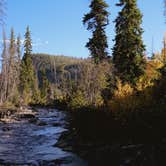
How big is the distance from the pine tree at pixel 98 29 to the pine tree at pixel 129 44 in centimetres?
379

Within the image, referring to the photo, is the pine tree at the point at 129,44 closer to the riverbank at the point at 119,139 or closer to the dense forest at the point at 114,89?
the dense forest at the point at 114,89

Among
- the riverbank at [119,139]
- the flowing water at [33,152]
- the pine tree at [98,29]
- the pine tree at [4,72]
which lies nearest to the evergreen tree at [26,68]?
the pine tree at [4,72]

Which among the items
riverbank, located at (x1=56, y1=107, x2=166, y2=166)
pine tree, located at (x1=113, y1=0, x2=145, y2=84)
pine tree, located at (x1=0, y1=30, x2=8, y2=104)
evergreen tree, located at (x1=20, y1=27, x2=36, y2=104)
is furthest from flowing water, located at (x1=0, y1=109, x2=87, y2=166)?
evergreen tree, located at (x1=20, y1=27, x2=36, y2=104)

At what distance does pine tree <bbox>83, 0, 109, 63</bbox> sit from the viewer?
44034 mm

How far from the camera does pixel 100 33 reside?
4419 cm

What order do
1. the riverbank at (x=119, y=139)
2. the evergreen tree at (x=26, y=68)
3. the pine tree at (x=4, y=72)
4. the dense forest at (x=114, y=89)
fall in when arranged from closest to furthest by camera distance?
the riverbank at (x=119, y=139)
the dense forest at (x=114, y=89)
the pine tree at (x=4, y=72)
the evergreen tree at (x=26, y=68)

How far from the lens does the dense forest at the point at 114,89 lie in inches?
576

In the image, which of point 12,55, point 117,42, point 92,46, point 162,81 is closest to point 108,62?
point 92,46

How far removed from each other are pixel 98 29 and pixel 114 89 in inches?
482

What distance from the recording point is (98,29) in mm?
44281

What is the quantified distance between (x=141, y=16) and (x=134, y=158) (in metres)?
29.6

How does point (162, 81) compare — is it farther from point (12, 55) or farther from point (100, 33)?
point (12, 55)

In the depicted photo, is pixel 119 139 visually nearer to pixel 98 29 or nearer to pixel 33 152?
pixel 33 152

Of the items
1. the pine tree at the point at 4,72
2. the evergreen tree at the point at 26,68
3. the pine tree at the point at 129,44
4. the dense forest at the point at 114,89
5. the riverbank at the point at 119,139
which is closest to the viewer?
the riverbank at the point at 119,139
